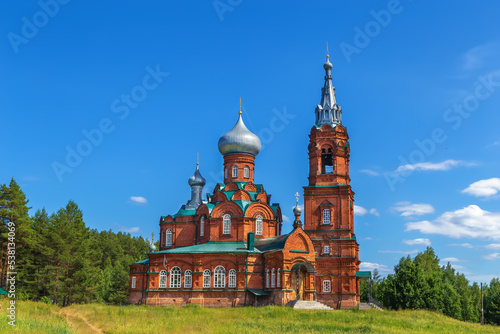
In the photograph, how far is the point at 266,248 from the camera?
4106 cm

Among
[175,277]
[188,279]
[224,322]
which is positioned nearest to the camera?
[224,322]

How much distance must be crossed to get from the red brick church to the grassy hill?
6.28 metres

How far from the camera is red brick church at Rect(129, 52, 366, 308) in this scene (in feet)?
128

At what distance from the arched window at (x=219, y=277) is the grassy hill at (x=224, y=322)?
6711 millimetres

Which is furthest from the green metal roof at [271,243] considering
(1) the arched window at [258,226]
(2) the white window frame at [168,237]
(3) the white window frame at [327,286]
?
(2) the white window frame at [168,237]

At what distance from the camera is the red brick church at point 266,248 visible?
38.9 metres

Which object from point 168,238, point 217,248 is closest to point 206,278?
point 217,248

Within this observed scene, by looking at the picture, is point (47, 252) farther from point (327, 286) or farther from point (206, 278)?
point (327, 286)

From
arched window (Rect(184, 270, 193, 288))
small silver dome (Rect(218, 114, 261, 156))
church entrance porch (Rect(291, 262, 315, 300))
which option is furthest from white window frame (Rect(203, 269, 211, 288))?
small silver dome (Rect(218, 114, 261, 156))

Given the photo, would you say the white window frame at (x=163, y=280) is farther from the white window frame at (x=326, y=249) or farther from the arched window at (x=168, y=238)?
the white window frame at (x=326, y=249)

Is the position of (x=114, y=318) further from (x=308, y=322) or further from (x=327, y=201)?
(x=327, y=201)

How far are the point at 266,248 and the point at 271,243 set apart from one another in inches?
22.2

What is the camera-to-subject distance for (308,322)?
2683cm

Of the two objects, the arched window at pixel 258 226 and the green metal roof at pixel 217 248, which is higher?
the arched window at pixel 258 226
